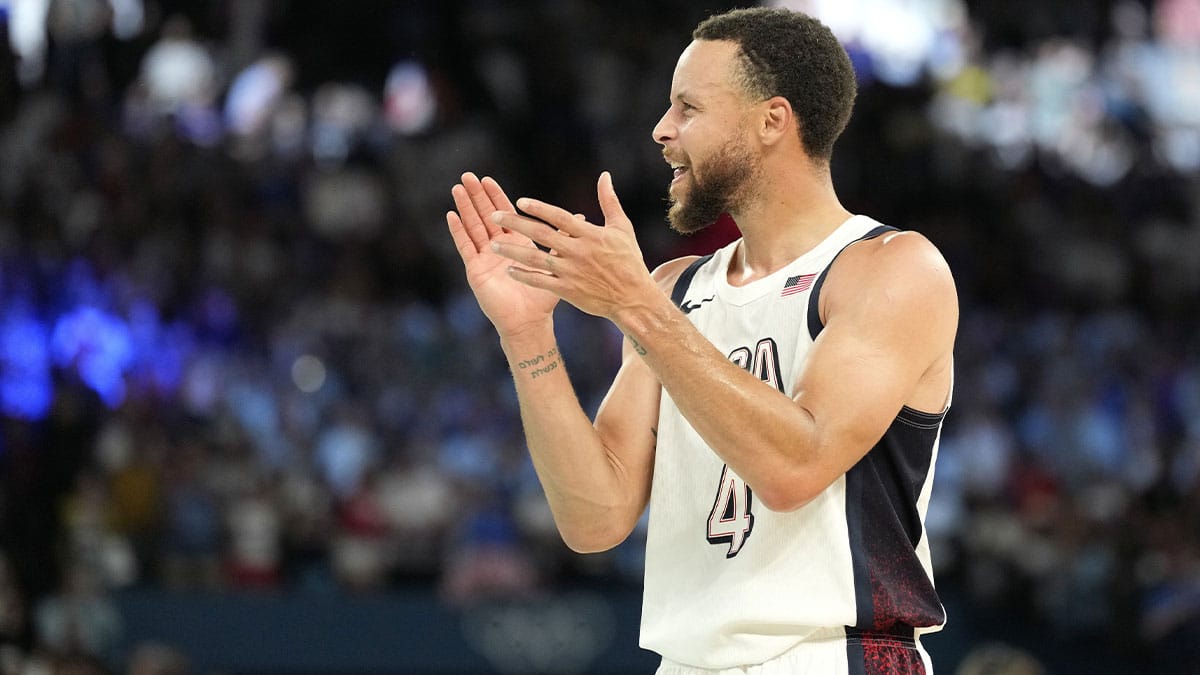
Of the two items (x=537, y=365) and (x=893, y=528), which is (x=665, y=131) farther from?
(x=893, y=528)

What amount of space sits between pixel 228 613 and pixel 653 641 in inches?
323

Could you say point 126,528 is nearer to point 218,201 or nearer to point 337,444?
point 337,444

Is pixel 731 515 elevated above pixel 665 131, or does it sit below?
below

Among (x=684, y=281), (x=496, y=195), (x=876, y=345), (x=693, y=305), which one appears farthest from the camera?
(x=684, y=281)

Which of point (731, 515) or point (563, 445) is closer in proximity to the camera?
point (731, 515)

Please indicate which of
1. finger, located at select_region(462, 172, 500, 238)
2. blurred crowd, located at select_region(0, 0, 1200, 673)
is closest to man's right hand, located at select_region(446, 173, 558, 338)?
finger, located at select_region(462, 172, 500, 238)

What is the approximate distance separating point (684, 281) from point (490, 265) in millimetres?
660

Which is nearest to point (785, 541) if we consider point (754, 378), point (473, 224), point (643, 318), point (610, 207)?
point (754, 378)

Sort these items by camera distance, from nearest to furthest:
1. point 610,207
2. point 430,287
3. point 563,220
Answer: point 563,220
point 610,207
point 430,287

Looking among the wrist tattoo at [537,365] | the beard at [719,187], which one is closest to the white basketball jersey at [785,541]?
the beard at [719,187]

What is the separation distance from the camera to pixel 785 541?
3.69 metres

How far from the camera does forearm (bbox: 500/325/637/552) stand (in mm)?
3988

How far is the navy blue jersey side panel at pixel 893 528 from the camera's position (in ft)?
11.8

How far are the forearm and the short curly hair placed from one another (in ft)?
2.96
